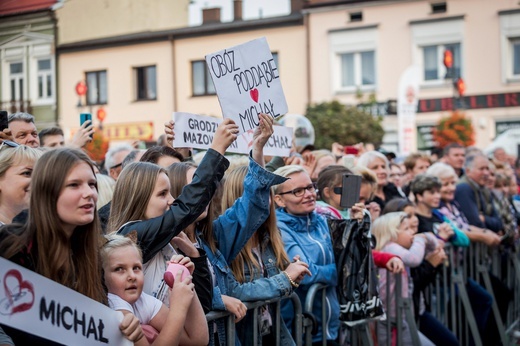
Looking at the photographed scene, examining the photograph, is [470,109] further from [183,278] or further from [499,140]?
[183,278]

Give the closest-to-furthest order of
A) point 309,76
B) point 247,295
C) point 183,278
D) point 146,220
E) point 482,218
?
point 183,278, point 146,220, point 247,295, point 482,218, point 309,76

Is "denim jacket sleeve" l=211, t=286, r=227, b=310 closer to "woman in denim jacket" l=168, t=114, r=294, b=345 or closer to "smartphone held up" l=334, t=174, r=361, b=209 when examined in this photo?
"woman in denim jacket" l=168, t=114, r=294, b=345

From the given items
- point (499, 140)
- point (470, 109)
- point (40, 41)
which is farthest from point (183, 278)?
point (470, 109)

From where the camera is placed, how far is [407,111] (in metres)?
20.6

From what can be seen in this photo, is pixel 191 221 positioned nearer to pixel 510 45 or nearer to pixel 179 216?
pixel 179 216

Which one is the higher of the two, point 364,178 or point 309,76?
point 309,76

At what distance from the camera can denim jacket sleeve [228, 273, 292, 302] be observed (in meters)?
4.38

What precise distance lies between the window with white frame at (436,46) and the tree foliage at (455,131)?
5409mm

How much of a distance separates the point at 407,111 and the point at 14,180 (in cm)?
1761

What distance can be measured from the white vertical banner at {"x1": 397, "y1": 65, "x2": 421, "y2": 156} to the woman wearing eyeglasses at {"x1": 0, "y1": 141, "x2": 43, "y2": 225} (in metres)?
16.3

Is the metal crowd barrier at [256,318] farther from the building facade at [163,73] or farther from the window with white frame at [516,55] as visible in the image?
the building facade at [163,73]

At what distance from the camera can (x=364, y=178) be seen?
6609 mm

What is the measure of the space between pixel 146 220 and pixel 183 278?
47cm

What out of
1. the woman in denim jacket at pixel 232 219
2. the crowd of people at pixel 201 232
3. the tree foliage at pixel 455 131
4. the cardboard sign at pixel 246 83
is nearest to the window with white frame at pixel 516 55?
the tree foliage at pixel 455 131
